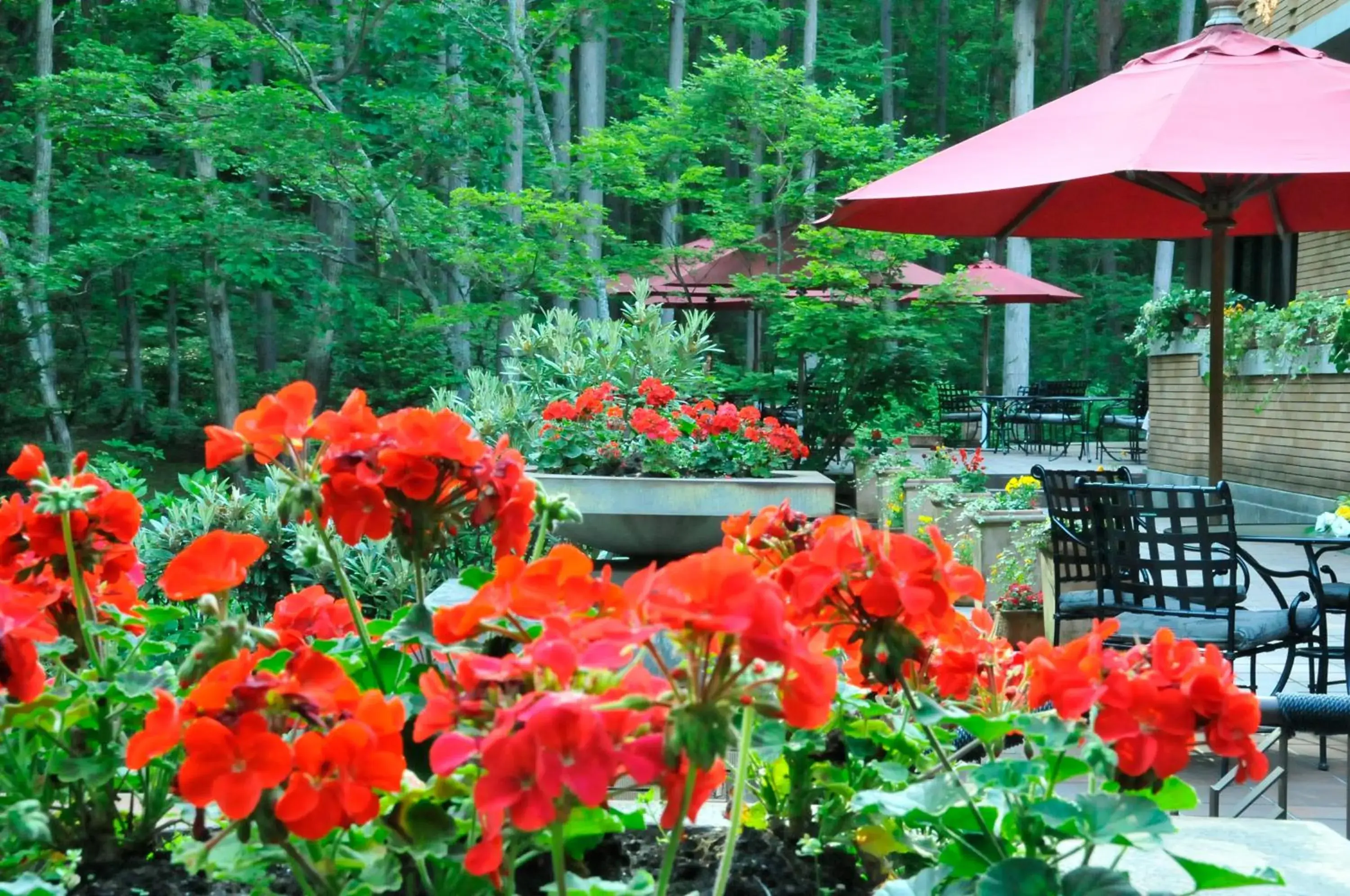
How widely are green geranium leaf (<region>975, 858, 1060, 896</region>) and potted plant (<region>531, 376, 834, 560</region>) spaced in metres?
4.39

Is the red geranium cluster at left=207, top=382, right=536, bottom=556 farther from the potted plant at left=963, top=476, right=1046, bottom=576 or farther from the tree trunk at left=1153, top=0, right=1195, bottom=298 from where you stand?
the tree trunk at left=1153, top=0, right=1195, bottom=298

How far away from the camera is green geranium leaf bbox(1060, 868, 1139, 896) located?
811mm

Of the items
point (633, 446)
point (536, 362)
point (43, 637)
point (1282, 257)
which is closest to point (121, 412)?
point (536, 362)

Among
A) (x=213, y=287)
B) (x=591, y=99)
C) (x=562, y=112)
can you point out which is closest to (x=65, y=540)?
(x=213, y=287)

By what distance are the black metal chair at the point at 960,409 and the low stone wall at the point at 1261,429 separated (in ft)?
16.8

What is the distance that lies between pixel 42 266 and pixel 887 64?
19.6m

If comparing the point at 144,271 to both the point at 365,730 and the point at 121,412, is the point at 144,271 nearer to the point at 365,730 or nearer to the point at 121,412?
the point at 121,412

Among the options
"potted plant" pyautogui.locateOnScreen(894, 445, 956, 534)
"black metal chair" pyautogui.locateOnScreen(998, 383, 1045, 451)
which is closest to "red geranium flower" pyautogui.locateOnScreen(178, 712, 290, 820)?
"potted plant" pyautogui.locateOnScreen(894, 445, 956, 534)

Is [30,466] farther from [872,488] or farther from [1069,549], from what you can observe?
[872,488]

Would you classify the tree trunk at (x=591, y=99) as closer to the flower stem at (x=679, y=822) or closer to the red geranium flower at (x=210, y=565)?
the red geranium flower at (x=210, y=565)

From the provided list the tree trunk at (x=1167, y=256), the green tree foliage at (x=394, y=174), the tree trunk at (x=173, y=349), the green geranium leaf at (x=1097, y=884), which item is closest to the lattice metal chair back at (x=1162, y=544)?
the green geranium leaf at (x=1097, y=884)

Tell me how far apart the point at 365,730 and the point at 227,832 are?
6.1 inches

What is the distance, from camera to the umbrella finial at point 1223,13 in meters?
5.27

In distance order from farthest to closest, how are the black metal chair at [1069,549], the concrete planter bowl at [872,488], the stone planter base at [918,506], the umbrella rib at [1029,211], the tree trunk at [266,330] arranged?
the tree trunk at [266,330] → the concrete planter bowl at [872,488] → the stone planter base at [918,506] → the umbrella rib at [1029,211] → the black metal chair at [1069,549]
